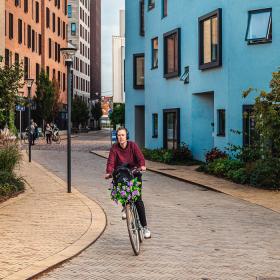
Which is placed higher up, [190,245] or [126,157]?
[126,157]

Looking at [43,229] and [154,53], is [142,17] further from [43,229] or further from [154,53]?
[43,229]

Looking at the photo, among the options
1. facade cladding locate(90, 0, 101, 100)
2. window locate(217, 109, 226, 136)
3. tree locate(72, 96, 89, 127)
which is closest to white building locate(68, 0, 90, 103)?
tree locate(72, 96, 89, 127)

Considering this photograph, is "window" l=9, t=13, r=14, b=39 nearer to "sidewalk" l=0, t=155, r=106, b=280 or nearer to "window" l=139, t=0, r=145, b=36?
"window" l=139, t=0, r=145, b=36

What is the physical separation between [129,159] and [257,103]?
28.8 ft

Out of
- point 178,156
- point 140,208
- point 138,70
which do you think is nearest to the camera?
point 140,208

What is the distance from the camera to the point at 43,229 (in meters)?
10.0

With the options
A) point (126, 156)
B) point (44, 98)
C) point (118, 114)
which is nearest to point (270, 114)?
point (126, 156)

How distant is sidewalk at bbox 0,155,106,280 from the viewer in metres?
7.67

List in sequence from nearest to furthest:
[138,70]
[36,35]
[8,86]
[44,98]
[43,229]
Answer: [43,229], [8,86], [138,70], [44,98], [36,35]

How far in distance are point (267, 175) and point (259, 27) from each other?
675cm

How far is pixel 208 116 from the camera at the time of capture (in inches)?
1051

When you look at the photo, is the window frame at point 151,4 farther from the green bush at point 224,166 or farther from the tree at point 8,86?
the tree at point 8,86

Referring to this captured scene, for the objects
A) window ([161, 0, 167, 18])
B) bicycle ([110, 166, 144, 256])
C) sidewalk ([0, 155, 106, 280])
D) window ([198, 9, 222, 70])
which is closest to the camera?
sidewalk ([0, 155, 106, 280])

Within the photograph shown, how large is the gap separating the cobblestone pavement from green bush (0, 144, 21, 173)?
287 centimetres
